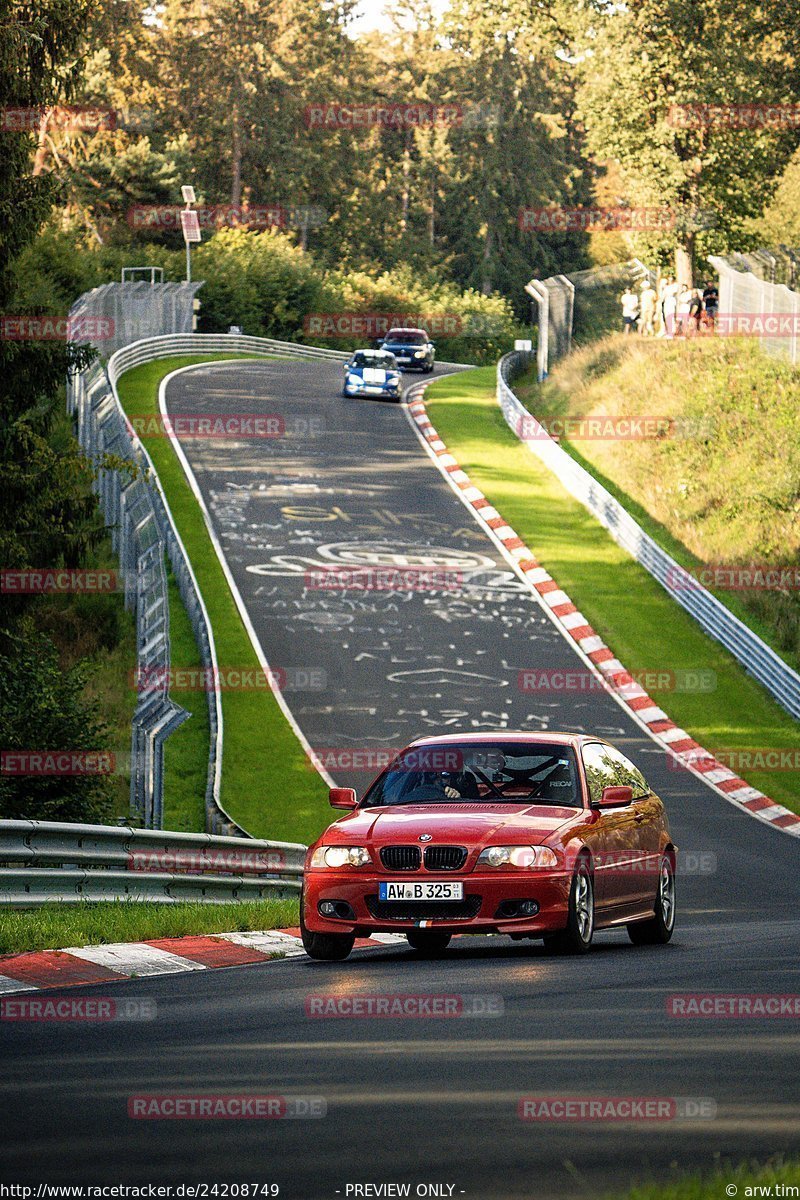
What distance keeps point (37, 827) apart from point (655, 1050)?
607cm

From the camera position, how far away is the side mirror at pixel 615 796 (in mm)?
11938

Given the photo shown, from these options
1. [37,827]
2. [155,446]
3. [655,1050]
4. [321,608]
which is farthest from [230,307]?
[655,1050]

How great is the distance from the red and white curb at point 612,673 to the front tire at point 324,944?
12.5 metres

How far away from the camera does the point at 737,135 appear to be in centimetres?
5725

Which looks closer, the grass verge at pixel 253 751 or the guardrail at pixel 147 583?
the guardrail at pixel 147 583
